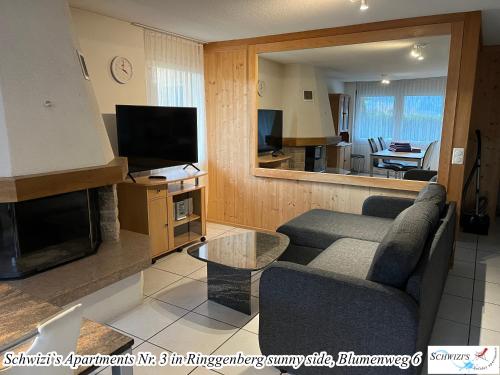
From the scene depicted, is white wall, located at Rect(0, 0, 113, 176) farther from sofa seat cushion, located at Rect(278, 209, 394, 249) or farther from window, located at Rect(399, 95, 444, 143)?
window, located at Rect(399, 95, 444, 143)

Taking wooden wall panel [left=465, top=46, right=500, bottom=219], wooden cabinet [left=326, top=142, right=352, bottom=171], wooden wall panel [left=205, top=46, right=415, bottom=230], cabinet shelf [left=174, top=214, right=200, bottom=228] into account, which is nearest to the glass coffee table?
cabinet shelf [left=174, top=214, right=200, bottom=228]

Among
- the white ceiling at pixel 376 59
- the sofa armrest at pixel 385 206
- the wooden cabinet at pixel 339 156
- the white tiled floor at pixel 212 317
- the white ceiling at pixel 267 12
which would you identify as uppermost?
the white ceiling at pixel 267 12

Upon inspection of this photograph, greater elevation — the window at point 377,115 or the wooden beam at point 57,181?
the window at point 377,115

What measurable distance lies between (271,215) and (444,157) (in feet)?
6.80

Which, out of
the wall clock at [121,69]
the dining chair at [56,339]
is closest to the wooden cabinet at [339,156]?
the wall clock at [121,69]

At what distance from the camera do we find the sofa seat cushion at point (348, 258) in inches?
91.6

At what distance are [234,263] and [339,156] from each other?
2375 millimetres

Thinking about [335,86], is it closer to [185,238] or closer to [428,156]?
[428,156]

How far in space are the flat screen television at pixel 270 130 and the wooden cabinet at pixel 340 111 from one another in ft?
2.28

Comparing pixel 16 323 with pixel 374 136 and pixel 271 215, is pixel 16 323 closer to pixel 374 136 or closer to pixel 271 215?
pixel 271 215

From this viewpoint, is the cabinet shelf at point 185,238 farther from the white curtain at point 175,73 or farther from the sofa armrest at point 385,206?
the sofa armrest at point 385,206

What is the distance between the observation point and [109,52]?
352 centimetres

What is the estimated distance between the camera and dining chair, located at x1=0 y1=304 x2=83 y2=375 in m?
0.99

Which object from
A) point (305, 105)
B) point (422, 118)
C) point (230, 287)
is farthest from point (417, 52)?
point (230, 287)
